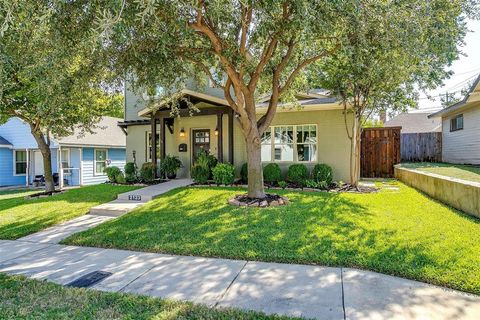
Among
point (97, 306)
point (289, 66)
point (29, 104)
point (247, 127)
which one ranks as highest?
point (289, 66)

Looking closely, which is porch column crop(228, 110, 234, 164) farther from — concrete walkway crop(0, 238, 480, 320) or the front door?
the front door

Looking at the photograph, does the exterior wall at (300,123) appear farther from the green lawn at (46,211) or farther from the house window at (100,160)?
the house window at (100,160)

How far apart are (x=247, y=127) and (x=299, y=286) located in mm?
5116

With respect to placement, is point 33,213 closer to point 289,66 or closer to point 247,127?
point 247,127

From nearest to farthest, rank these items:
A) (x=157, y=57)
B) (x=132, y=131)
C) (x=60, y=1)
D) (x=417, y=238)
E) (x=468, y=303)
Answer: (x=468, y=303) < (x=60, y=1) < (x=417, y=238) < (x=157, y=57) < (x=132, y=131)

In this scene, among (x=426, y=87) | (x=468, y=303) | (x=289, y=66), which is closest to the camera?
(x=468, y=303)

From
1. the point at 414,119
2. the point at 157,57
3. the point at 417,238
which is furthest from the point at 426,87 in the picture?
the point at 414,119

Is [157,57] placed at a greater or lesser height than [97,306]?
greater

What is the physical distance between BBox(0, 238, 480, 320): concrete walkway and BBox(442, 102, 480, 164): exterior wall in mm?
12501

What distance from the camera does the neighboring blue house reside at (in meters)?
18.1

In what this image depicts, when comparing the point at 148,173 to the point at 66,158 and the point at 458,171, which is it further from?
the point at 458,171

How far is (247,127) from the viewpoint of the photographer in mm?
8023

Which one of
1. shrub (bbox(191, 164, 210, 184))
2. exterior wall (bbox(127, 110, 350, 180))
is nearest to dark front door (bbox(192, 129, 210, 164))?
exterior wall (bbox(127, 110, 350, 180))

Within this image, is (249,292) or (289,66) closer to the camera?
(249,292)
